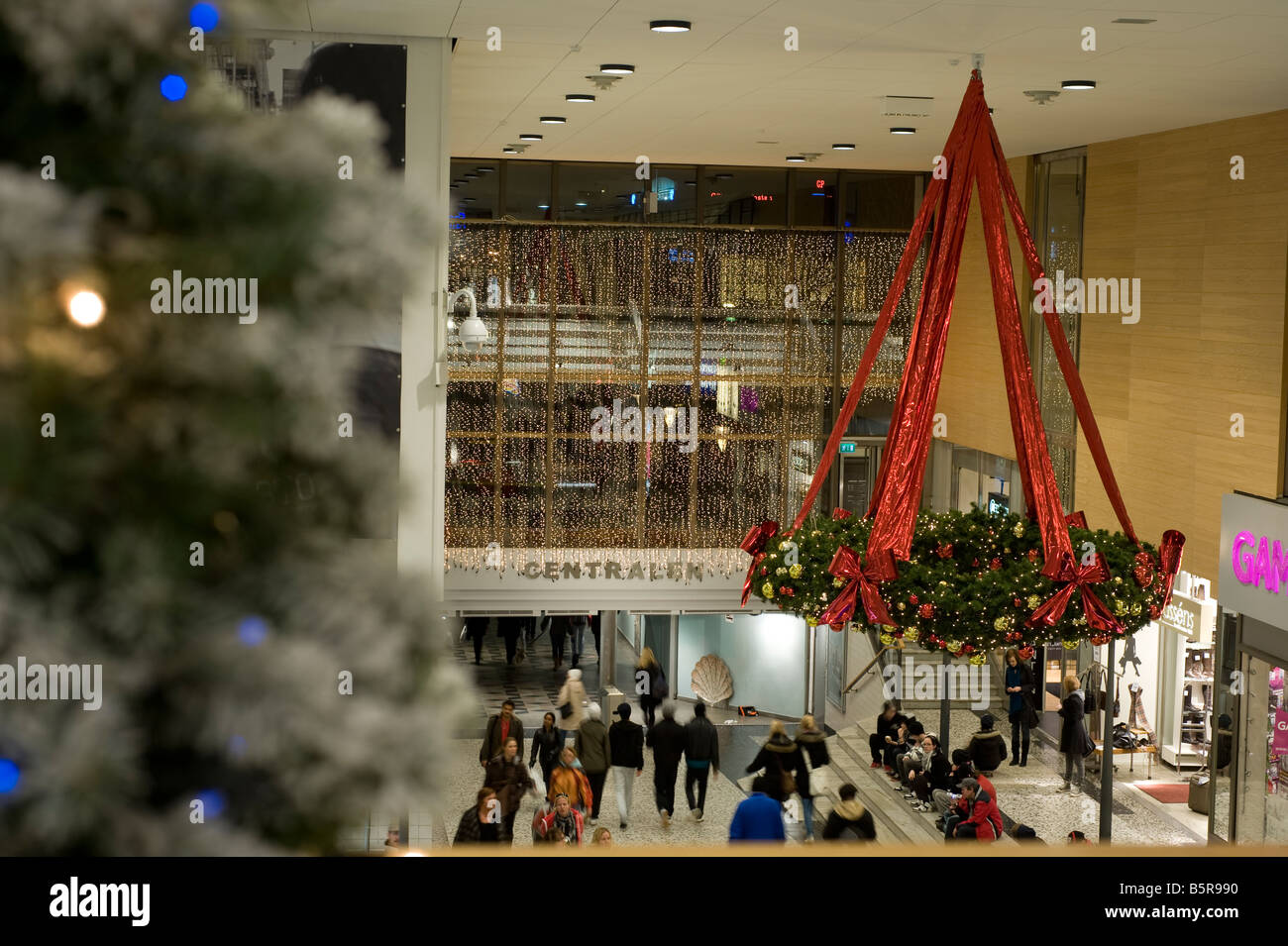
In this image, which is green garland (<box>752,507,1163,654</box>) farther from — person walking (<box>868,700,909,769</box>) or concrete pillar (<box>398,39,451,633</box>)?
person walking (<box>868,700,909,769</box>)

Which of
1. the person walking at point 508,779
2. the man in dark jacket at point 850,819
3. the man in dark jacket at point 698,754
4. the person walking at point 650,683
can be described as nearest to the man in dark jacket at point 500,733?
the person walking at point 508,779

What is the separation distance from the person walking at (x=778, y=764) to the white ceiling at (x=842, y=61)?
4.15m

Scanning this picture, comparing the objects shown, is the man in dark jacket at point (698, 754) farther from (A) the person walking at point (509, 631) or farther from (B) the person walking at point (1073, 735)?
(A) the person walking at point (509, 631)

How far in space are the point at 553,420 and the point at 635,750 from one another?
666 cm

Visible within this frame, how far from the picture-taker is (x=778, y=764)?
8.50 m

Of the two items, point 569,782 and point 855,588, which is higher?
point 855,588

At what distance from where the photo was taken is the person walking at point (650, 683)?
50.2ft

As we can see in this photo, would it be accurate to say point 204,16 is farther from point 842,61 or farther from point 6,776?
point 842,61

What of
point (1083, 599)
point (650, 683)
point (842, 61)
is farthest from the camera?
point (650, 683)

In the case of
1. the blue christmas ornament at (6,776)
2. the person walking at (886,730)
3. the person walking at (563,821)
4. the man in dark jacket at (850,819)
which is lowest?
the person walking at (886,730)

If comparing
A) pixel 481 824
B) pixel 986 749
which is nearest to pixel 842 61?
pixel 481 824

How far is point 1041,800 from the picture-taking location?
39.2ft

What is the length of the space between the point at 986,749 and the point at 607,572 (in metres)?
4.99
